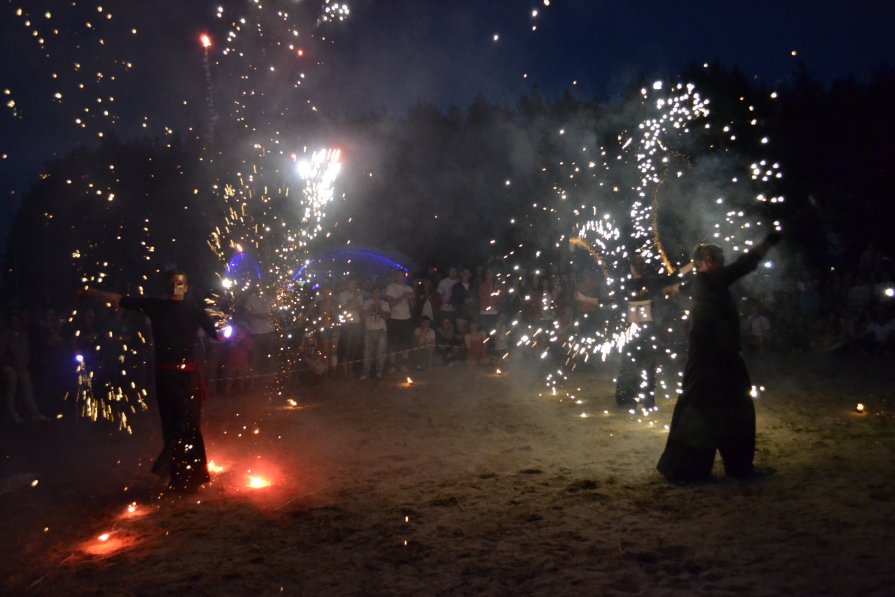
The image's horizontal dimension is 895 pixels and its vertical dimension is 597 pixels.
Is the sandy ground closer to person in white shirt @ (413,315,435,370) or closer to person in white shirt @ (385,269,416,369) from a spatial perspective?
person in white shirt @ (385,269,416,369)

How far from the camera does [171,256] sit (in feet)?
90.6

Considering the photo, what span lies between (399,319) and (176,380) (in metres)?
7.27

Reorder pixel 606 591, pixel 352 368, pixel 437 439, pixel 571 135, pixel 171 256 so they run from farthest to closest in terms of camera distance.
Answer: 1. pixel 171 256
2. pixel 571 135
3. pixel 352 368
4. pixel 437 439
5. pixel 606 591

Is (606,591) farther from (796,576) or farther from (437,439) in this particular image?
(437,439)

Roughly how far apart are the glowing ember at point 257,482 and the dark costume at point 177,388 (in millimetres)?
383

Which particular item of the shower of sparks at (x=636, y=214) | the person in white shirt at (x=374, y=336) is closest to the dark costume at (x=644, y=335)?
the shower of sparks at (x=636, y=214)

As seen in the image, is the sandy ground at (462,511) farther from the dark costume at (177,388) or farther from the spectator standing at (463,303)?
the spectator standing at (463,303)

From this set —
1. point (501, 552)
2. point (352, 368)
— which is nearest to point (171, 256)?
point (352, 368)

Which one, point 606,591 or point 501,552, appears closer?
point 606,591

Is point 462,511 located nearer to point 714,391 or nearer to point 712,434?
point 712,434

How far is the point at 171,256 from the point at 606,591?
26.8 m

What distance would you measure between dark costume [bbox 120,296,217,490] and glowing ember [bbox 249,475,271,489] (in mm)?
383

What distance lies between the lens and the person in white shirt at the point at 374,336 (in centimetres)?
1220

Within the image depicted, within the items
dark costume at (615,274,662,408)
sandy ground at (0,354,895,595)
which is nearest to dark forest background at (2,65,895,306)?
dark costume at (615,274,662,408)
